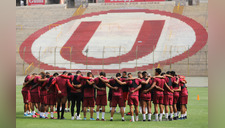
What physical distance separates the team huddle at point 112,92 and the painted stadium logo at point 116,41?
2453 centimetres

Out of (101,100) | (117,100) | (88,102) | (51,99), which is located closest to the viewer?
(117,100)

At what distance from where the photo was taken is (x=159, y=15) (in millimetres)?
50469

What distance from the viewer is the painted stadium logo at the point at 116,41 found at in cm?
4092

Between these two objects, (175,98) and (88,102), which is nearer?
(88,102)

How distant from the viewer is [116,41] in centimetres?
4528

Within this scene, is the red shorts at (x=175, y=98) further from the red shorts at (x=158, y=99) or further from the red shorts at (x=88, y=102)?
the red shorts at (x=88, y=102)

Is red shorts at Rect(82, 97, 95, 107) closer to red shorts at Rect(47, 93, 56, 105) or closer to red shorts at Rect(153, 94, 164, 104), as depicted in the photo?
red shorts at Rect(47, 93, 56, 105)

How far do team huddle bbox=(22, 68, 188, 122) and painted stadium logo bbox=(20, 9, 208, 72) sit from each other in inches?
966

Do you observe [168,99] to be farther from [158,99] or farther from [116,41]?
[116,41]

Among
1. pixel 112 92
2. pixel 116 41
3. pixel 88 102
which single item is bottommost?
pixel 88 102

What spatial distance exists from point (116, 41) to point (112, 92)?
31805 mm

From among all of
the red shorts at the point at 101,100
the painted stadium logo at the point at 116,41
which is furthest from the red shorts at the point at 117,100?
the painted stadium logo at the point at 116,41

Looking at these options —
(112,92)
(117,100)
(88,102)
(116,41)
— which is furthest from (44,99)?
(116,41)

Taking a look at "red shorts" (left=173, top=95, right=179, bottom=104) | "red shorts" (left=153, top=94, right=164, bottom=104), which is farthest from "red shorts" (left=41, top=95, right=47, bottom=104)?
"red shorts" (left=173, top=95, right=179, bottom=104)
